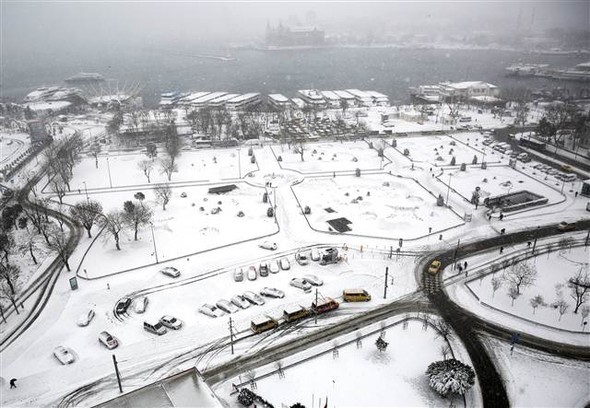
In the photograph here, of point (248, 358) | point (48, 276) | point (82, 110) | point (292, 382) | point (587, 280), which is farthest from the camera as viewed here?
point (82, 110)

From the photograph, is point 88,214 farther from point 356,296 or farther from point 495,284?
point 495,284

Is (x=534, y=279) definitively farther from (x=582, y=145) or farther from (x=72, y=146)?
(x=72, y=146)

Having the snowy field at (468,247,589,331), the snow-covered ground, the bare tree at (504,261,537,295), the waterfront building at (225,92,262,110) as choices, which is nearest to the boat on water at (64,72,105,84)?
the waterfront building at (225,92,262,110)

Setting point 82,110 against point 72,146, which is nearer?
point 72,146

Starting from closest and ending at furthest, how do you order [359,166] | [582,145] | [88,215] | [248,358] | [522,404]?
1. [522,404]
2. [248,358]
3. [88,215]
4. [359,166]
5. [582,145]

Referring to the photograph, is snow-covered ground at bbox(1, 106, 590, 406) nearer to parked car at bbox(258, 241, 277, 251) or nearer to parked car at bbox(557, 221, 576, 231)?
parked car at bbox(258, 241, 277, 251)

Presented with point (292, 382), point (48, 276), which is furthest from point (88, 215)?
point (292, 382)

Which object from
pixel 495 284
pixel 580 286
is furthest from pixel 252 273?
pixel 580 286
